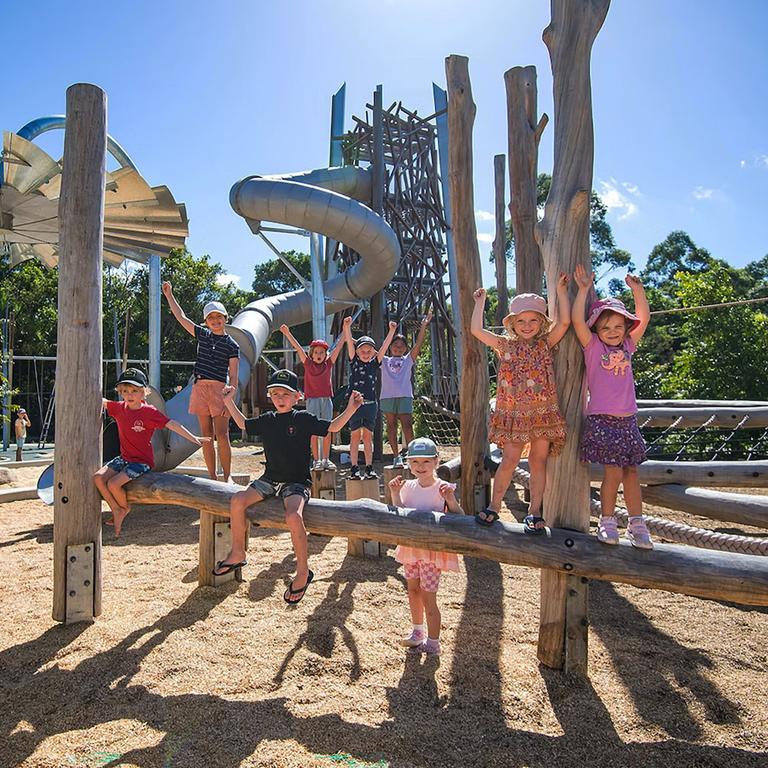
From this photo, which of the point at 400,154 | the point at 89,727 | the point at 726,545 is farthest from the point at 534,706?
the point at 400,154

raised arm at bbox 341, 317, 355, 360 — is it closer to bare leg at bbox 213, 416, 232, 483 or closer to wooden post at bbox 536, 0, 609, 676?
bare leg at bbox 213, 416, 232, 483

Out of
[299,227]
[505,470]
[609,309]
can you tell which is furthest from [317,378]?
[299,227]

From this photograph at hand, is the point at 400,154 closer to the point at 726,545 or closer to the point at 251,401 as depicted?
the point at 251,401

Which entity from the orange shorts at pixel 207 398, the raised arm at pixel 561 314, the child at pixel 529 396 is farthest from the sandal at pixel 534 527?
the orange shorts at pixel 207 398

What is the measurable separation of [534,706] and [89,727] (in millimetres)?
2057

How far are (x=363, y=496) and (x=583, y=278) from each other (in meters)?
2.87

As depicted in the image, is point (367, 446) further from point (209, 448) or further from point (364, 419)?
point (209, 448)

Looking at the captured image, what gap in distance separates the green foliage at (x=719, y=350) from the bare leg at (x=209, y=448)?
30.8 feet

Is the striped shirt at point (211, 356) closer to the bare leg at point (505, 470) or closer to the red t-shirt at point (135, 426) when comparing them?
the red t-shirt at point (135, 426)

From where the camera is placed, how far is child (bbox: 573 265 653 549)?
3059 mm

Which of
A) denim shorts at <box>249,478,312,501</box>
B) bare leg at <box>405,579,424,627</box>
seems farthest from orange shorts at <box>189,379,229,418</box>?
bare leg at <box>405,579,424,627</box>

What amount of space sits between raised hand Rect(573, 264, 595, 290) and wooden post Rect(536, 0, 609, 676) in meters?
0.06

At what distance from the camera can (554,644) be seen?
10.5 feet

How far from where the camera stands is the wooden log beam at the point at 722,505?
4.04 m
